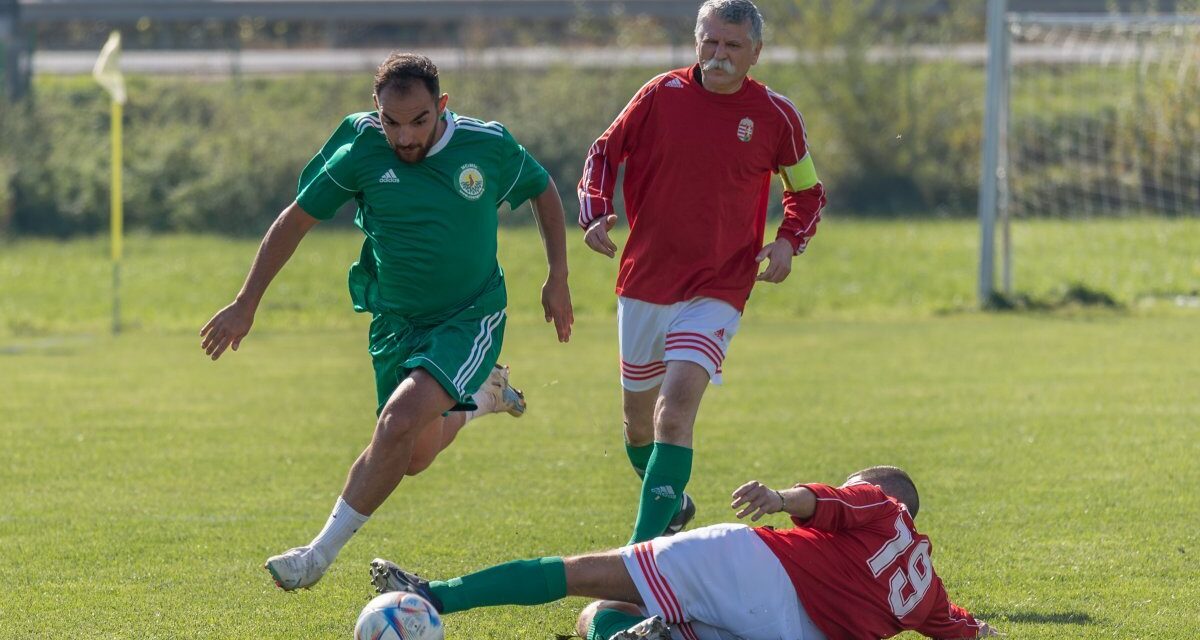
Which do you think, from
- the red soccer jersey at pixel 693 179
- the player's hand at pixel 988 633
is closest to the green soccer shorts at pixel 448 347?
the red soccer jersey at pixel 693 179

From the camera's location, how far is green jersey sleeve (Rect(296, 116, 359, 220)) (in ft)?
20.5

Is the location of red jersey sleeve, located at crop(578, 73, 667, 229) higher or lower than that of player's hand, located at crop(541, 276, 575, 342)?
higher

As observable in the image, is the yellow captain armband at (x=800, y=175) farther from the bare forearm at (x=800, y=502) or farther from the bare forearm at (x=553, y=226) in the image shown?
the bare forearm at (x=800, y=502)

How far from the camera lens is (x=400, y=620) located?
16.5 ft

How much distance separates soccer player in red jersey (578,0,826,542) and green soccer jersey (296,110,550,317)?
48cm

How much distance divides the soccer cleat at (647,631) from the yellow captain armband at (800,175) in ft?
8.31

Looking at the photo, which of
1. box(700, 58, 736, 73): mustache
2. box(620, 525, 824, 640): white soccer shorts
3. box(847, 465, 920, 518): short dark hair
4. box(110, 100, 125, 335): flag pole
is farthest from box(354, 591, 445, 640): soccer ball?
box(110, 100, 125, 335): flag pole

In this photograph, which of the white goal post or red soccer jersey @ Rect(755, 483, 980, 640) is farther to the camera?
the white goal post

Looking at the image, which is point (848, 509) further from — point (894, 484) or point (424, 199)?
point (424, 199)

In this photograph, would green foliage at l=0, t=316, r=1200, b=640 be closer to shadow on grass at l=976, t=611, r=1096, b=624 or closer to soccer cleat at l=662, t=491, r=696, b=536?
shadow on grass at l=976, t=611, r=1096, b=624

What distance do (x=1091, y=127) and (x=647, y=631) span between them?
18.2 m

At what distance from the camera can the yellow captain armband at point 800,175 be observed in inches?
273

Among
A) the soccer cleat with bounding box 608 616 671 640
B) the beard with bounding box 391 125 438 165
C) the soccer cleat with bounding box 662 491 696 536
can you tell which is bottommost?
the soccer cleat with bounding box 608 616 671 640

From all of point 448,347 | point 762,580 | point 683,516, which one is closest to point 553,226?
point 448,347
